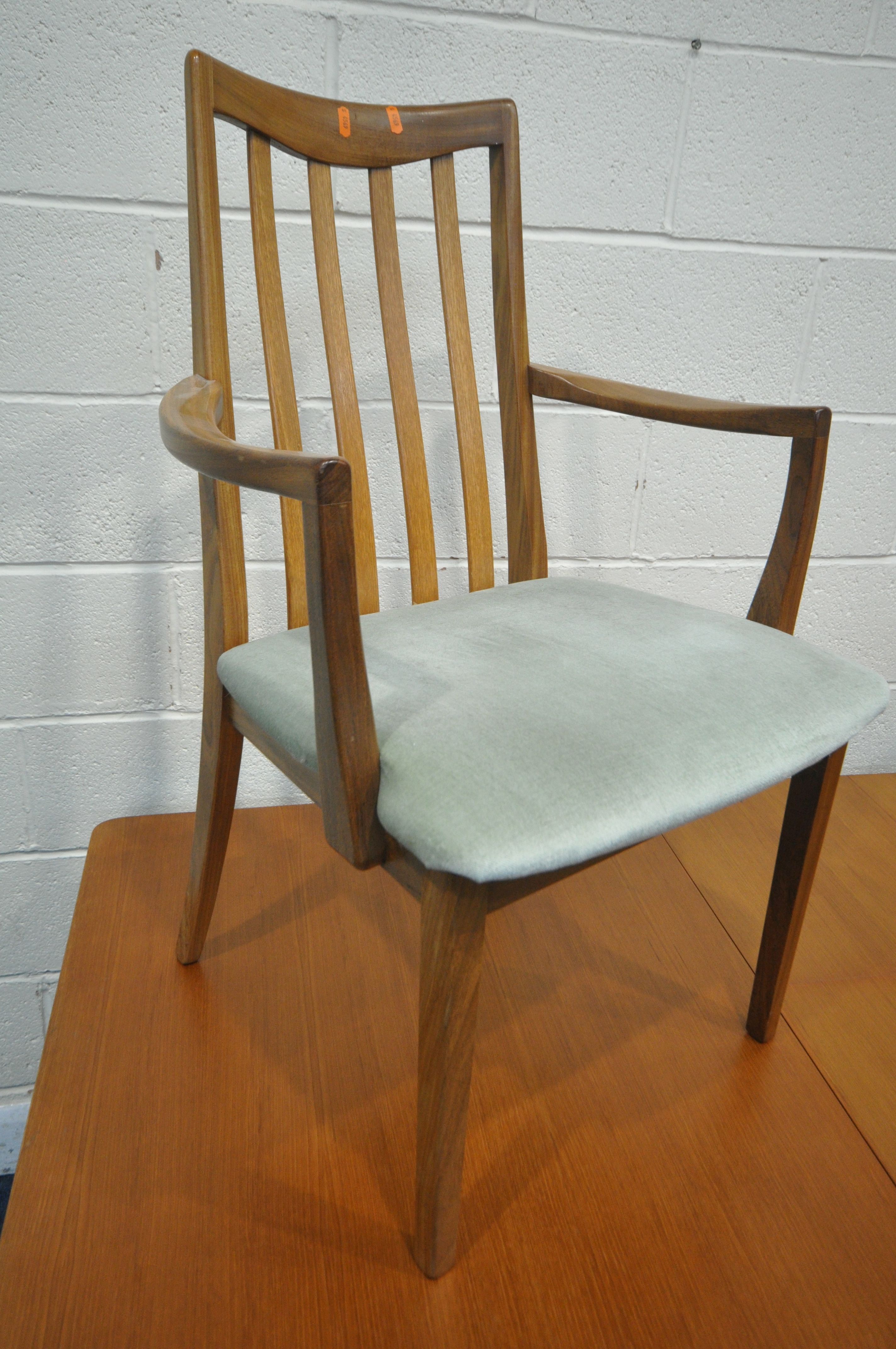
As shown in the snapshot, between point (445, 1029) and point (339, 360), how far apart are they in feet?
1.99

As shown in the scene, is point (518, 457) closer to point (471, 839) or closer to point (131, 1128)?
point (471, 839)

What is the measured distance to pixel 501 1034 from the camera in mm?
890

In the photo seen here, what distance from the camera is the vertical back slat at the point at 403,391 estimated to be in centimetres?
89

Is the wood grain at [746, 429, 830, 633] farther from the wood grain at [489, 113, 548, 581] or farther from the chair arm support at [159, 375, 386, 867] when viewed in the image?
the chair arm support at [159, 375, 386, 867]

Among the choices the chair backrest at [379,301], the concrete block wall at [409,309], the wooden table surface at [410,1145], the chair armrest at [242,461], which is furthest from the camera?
the concrete block wall at [409,309]

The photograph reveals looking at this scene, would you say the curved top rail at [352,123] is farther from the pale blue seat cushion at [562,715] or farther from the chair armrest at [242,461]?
the pale blue seat cushion at [562,715]

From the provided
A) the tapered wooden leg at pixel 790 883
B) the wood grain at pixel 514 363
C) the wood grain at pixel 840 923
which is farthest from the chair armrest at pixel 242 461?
the wood grain at pixel 840 923

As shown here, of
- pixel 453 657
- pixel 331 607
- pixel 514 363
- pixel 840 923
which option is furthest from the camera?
pixel 840 923

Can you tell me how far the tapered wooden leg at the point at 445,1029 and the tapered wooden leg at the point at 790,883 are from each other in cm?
37

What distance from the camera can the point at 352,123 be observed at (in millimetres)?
855

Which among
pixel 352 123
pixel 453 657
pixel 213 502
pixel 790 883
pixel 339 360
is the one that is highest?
pixel 352 123

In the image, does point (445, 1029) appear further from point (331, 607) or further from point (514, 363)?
point (514, 363)

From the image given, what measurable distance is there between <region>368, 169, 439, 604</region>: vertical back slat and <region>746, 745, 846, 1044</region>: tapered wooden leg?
402 millimetres

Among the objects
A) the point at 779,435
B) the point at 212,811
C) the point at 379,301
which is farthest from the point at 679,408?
the point at 212,811
